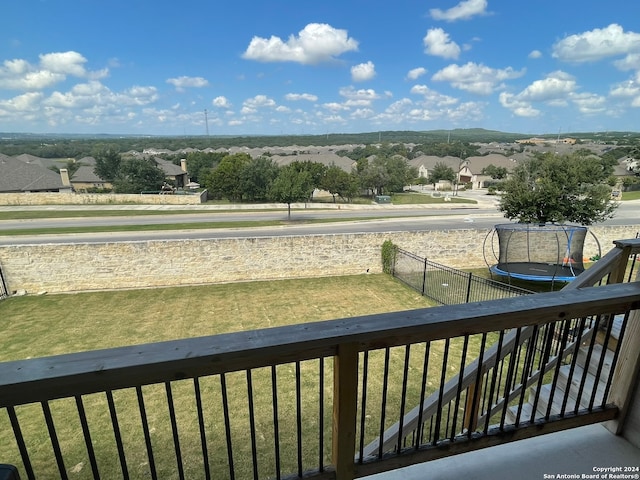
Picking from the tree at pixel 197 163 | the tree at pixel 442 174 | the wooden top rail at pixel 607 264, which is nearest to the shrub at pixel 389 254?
the wooden top rail at pixel 607 264

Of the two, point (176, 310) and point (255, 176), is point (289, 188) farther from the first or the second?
point (176, 310)

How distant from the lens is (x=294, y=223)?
2127 centimetres

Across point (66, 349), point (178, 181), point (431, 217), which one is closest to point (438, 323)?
point (66, 349)

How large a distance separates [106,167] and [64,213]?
79.2 feet

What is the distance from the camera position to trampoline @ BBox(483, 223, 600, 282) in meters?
10.0

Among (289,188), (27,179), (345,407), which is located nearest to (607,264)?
(345,407)

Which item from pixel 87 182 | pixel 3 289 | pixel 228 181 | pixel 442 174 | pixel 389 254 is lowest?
pixel 87 182

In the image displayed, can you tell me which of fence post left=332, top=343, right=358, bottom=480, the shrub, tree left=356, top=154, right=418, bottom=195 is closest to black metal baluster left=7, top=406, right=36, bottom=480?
fence post left=332, top=343, right=358, bottom=480

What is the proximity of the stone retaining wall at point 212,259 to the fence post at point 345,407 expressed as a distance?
10.4 metres

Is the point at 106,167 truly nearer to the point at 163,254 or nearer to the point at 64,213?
the point at 64,213

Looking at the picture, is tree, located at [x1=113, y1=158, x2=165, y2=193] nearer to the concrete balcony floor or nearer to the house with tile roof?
the house with tile roof

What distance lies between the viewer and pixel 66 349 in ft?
24.3

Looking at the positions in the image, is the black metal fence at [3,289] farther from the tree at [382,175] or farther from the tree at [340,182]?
the tree at [382,175]

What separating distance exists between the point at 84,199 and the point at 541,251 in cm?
3125
